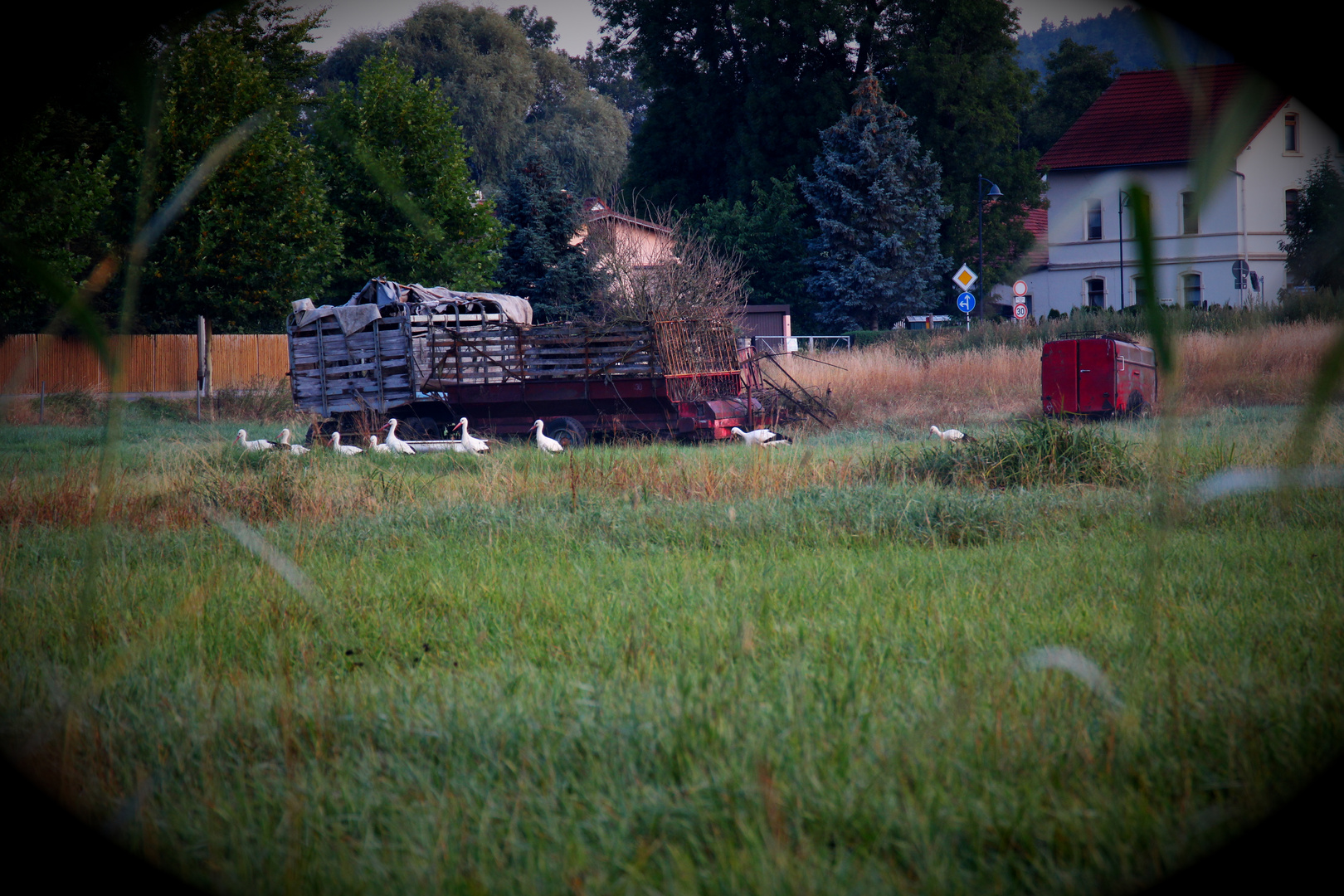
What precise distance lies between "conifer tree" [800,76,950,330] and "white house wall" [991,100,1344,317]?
38.0 meters

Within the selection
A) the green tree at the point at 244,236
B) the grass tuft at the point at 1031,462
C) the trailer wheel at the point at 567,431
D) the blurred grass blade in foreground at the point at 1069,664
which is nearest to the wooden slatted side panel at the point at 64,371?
the green tree at the point at 244,236

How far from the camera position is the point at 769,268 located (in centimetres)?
4403

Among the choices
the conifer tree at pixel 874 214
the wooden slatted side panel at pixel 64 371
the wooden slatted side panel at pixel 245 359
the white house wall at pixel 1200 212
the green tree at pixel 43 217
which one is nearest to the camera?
the white house wall at pixel 1200 212

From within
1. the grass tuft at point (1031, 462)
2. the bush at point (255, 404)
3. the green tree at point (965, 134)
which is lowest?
the grass tuft at point (1031, 462)

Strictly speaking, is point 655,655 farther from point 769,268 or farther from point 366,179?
point 769,268

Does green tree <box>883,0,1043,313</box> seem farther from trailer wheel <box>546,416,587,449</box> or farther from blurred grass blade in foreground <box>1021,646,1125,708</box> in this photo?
blurred grass blade in foreground <box>1021,646,1125,708</box>

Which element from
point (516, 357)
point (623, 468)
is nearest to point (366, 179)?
point (516, 357)

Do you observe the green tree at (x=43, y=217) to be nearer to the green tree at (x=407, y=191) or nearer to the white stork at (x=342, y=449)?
the green tree at (x=407, y=191)

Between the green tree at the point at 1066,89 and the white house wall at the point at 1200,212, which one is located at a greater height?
the green tree at the point at 1066,89

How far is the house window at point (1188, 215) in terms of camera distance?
108cm

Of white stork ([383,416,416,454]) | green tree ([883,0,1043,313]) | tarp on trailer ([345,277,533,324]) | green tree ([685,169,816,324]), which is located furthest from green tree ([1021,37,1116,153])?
green tree ([685,169,816,324])

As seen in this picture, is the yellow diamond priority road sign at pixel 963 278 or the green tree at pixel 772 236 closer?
the yellow diamond priority road sign at pixel 963 278

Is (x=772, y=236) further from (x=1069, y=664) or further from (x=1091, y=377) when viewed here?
(x=1069, y=664)

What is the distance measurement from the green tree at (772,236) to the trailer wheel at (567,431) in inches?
1132
